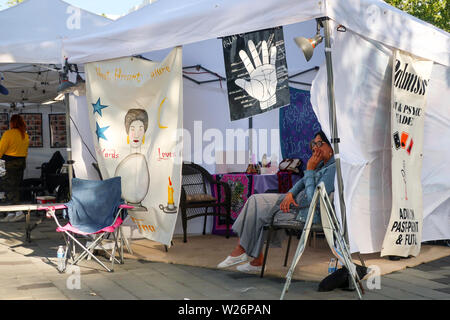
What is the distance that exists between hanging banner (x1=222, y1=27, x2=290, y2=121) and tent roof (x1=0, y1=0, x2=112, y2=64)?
2.22 meters

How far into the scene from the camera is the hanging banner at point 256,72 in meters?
4.55

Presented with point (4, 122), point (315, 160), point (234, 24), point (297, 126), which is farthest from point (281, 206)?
point (4, 122)

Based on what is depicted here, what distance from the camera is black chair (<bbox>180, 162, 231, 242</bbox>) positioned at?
6.56m

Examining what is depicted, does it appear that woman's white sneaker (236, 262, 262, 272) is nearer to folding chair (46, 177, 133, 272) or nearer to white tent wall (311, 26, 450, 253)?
white tent wall (311, 26, 450, 253)

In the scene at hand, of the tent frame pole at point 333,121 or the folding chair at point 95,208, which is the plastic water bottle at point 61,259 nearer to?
the folding chair at point 95,208

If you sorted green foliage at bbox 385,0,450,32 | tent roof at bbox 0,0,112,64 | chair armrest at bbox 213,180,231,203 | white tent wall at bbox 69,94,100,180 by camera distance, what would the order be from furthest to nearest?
green foliage at bbox 385,0,450,32 < chair armrest at bbox 213,180,231,203 < white tent wall at bbox 69,94,100,180 < tent roof at bbox 0,0,112,64

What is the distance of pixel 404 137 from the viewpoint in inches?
193

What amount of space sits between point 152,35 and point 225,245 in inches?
99.1

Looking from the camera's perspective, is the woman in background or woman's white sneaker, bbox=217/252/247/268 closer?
woman's white sneaker, bbox=217/252/247/268

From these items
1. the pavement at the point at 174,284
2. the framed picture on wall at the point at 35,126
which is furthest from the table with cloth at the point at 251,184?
the framed picture on wall at the point at 35,126

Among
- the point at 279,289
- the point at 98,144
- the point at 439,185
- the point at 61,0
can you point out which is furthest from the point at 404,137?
the point at 61,0

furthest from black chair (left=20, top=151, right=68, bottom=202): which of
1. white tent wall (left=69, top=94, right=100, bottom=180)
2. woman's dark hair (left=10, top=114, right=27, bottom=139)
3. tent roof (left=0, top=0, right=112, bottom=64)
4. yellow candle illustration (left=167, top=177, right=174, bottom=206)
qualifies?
yellow candle illustration (left=167, top=177, right=174, bottom=206)

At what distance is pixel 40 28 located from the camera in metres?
7.00
